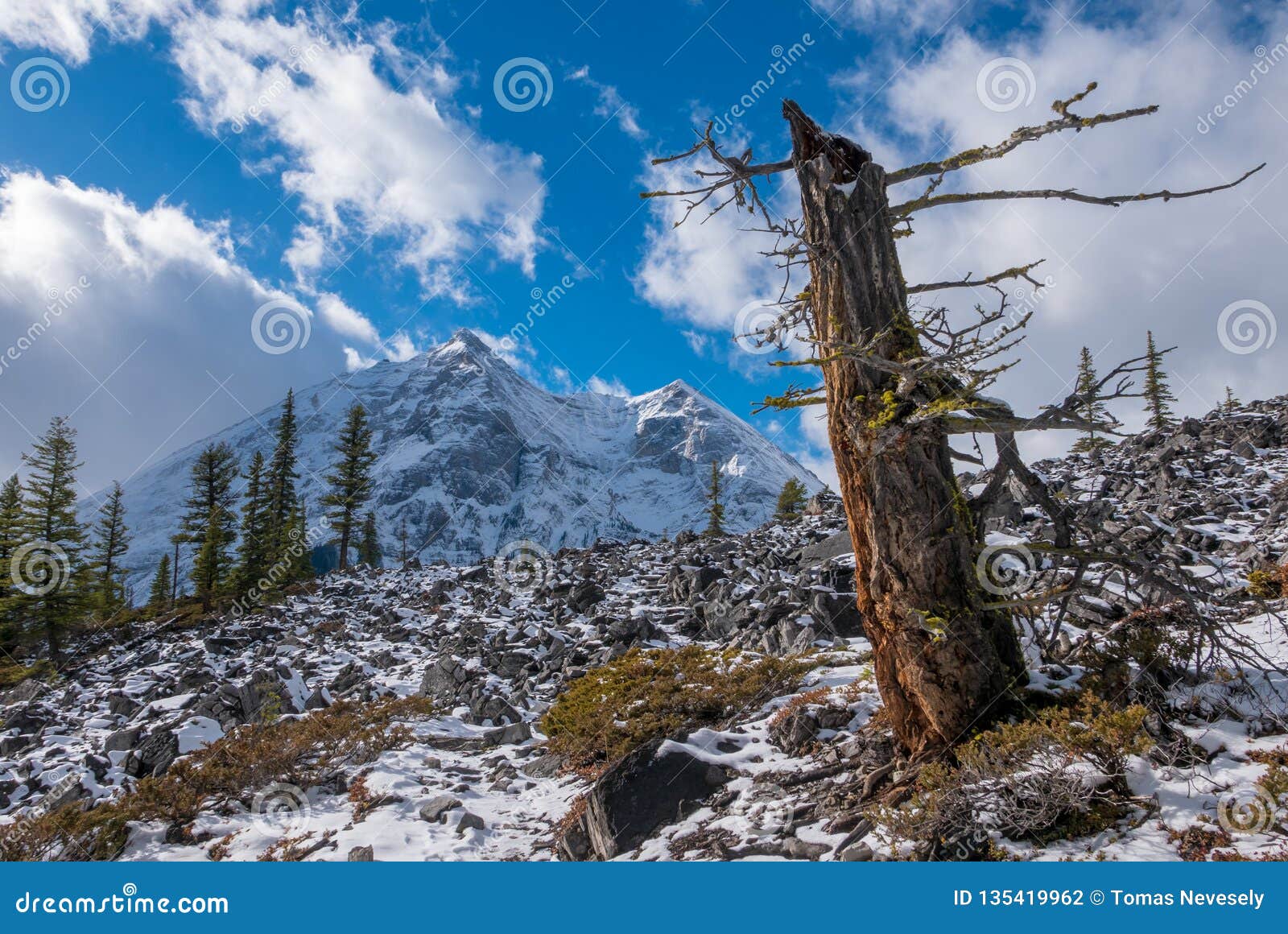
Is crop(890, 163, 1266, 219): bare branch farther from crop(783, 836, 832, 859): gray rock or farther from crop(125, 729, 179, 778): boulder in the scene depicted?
crop(125, 729, 179, 778): boulder

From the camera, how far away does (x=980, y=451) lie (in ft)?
18.2

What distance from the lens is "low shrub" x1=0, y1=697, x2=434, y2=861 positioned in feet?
26.4

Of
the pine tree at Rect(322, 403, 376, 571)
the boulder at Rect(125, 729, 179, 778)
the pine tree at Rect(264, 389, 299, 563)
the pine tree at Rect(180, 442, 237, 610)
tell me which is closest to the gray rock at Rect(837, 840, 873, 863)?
the boulder at Rect(125, 729, 179, 778)

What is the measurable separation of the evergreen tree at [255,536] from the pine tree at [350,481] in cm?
364

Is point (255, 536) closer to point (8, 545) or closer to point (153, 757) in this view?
point (8, 545)

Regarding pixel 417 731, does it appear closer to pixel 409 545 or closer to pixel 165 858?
pixel 165 858

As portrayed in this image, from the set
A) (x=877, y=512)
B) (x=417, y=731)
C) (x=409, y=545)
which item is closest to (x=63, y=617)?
(x=417, y=731)

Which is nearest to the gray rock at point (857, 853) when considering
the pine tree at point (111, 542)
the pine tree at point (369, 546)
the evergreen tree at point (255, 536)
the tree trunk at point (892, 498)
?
the tree trunk at point (892, 498)

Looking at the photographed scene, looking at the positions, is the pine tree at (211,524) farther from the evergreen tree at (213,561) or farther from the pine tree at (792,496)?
the pine tree at (792,496)

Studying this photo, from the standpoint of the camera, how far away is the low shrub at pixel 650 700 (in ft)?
30.1

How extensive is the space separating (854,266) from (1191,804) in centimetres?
462

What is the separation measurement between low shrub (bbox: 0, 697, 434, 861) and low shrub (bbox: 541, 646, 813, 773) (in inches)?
136

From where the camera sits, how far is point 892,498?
5344 mm

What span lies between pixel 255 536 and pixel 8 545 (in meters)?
10.1
